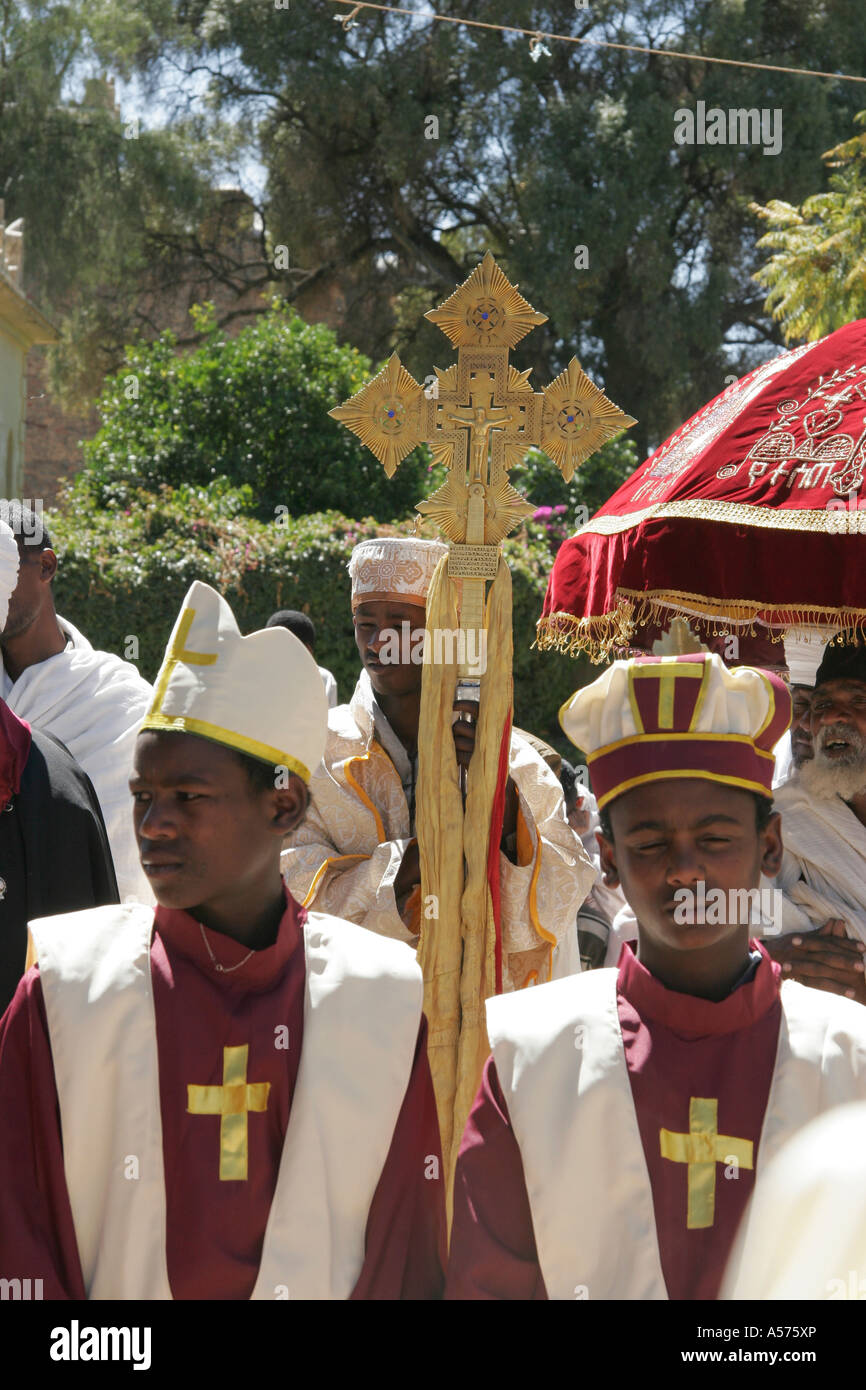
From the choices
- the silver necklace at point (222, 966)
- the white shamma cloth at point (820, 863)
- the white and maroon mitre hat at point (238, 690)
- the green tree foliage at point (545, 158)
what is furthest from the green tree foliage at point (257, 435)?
the silver necklace at point (222, 966)

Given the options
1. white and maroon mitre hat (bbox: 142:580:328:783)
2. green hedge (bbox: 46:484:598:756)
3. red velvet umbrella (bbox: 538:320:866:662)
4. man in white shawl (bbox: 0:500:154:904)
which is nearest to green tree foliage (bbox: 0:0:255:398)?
green hedge (bbox: 46:484:598:756)

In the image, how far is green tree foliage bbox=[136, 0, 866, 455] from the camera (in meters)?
21.4

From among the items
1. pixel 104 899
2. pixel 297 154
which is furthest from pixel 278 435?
pixel 104 899

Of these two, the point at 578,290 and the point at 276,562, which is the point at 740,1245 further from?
the point at 578,290

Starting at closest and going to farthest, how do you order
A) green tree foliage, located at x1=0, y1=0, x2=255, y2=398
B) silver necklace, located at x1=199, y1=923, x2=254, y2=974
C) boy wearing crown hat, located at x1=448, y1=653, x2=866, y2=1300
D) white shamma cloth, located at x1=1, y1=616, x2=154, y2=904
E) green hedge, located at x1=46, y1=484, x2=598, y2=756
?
boy wearing crown hat, located at x1=448, y1=653, x2=866, y2=1300 → silver necklace, located at x1=199, y1=923, x2=254, y2=974 → white shamma cloth, located at x1=1, y1=616, x2=154, y2=904 → green hedge, located at x1=46, y1=484, x2=598, y2=756 → green tree foliage, located at x1=0, y1=0, x2=255, y2=398

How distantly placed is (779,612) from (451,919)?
1182 millimetres

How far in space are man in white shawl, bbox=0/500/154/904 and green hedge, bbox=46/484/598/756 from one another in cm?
647

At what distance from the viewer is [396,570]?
4555 millimetres

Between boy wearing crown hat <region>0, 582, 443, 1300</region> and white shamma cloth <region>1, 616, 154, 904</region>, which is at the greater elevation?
white shamma cloth <region>1, 616, 154, 904</region>

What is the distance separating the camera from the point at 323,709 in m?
2.72

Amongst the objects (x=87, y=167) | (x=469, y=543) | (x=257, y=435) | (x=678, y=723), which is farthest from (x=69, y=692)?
(x=87, y=167)

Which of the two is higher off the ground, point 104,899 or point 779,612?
point 779,612

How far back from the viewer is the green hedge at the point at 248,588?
11.5m

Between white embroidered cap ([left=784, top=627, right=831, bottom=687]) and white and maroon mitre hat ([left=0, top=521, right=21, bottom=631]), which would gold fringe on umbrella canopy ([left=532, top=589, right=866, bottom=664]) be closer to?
white embroidered cap ([left=784, top=627, right=831, bottom=687])
